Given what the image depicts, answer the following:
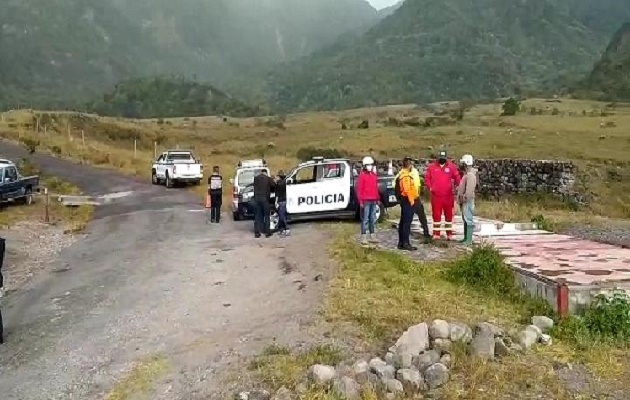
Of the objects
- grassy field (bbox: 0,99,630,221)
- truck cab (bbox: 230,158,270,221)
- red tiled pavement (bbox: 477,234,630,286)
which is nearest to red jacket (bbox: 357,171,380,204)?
red tiled pavement (bbox: 477,234,630,286)

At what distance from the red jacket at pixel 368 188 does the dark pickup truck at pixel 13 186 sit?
1614 centimetres

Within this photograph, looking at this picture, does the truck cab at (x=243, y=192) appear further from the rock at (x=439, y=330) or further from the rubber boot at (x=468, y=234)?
the rock at (x=439, y=330)

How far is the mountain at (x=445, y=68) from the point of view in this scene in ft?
515

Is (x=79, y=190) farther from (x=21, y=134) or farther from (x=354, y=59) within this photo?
(x=354, y=59)

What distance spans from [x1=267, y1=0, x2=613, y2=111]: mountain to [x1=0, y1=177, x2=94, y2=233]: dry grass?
121 meters

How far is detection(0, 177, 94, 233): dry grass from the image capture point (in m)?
23.5

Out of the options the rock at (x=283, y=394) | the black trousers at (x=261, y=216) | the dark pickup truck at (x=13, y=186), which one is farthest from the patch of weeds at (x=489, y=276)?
the dark pickup truck at (x=13, y=186)

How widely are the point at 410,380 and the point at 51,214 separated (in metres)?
21.0

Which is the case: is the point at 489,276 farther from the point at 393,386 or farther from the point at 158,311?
the point at 158,311

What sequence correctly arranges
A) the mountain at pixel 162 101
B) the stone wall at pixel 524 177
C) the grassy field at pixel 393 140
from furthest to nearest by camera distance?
the mountain at pixel 162 101 → the grassy field at pixel 393 140 → the stone wall at pixel 524 177

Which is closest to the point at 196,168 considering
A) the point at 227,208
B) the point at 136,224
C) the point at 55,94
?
the point at 227,208

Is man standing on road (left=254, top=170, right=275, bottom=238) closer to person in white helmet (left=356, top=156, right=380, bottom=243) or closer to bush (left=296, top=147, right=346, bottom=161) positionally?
person in white helmet (left=356, top=156, right=380, bottom=243)

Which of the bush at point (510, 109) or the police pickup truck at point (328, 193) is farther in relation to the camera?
the bush at point (510, 109)

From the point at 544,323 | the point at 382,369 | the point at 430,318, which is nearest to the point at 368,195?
the point at 430,318
